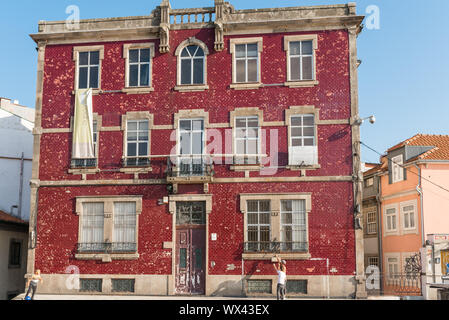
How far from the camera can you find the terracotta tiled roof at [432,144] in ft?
91.8

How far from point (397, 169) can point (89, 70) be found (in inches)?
706

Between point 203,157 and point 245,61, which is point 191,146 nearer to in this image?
point 203,157

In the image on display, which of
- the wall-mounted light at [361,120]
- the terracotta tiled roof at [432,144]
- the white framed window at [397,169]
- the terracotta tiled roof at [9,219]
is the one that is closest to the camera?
the wall-mounted light at [361,120]

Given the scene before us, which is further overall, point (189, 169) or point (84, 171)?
point (84, 171)

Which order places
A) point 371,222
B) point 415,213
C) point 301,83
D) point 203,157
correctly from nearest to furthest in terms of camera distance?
point 203,157 < point 301,83 < point 415,213 < point 371,222

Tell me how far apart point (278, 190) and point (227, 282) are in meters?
4.73

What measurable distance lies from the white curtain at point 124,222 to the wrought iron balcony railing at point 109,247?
0.62ft

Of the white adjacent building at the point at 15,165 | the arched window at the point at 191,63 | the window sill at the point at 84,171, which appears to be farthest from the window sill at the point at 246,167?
the white adjacent building at the point at 15,165

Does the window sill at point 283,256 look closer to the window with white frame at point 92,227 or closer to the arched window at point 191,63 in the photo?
the window with white frame at point 92,227

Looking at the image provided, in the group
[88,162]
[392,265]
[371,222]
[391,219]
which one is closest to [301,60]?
[88,162]

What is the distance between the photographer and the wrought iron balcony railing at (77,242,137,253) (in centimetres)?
2453

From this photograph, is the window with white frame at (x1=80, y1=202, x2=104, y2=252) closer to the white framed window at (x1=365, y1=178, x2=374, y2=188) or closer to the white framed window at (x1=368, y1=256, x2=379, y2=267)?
the white framed window at (x1=368, y1=256, x2=379, y2=267)

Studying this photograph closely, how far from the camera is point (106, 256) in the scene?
24.4 meters
